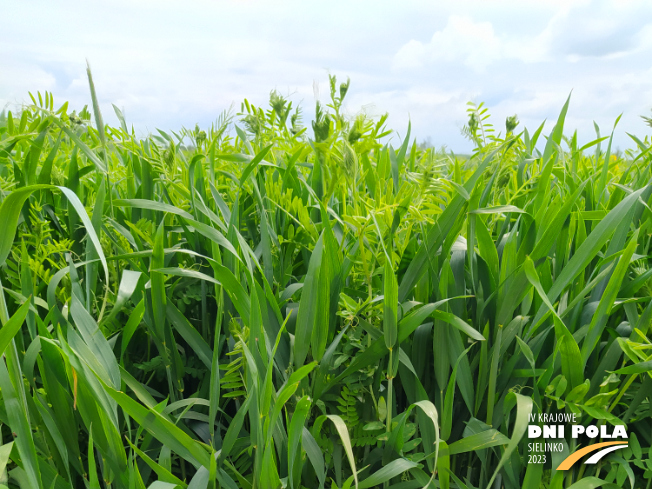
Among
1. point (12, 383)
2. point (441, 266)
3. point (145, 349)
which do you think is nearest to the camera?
point (12, 383)

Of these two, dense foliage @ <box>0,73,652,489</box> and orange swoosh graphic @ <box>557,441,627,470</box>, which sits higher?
dense foliage @ <box>0,73,652,489</box>

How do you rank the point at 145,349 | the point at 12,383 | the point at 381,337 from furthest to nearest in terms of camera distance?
the point at 145,349 < the point at 381,337 < the point at 12,383

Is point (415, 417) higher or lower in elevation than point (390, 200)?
lower

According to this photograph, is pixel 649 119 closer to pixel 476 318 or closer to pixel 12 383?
pixel 476 318

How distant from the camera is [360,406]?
870mm

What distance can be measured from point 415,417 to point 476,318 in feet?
0.69

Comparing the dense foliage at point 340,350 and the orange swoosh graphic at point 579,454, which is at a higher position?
the dense foliage at point 340,350

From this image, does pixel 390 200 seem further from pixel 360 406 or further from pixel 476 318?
pixel 360 406

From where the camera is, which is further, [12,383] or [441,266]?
[441,266]

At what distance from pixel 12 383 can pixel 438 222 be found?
0.68 m

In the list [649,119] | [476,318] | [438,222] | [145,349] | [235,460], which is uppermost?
[649,119]

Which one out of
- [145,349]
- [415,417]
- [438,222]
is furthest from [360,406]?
[145,349]

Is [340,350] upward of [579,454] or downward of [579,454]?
upward

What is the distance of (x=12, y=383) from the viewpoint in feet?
2.16
